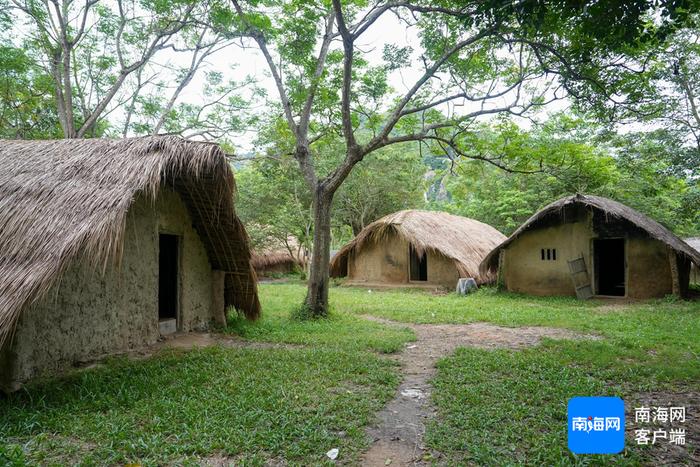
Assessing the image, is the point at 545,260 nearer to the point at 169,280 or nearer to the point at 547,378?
the point at 547,378

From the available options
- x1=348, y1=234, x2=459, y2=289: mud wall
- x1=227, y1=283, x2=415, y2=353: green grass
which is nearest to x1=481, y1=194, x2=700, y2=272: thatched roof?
x1=348, y1=234, x2=459, y2=289: mud wall

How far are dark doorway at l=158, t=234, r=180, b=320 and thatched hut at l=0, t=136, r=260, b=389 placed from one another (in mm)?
66

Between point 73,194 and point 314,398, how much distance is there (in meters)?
3.49

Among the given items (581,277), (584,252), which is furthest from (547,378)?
(584,252)

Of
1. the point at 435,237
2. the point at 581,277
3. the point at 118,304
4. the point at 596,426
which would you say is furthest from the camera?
the point at 435,237

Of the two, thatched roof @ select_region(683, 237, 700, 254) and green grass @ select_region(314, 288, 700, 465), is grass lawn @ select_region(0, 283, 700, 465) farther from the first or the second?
thatched roof @ select_region(683, 237, 700, 254)

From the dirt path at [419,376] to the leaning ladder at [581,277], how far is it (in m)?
5.19

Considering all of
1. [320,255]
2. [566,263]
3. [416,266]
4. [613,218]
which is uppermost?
[613,218]

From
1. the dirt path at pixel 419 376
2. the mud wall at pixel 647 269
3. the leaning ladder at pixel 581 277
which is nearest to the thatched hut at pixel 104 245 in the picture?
the dirt path at pixel 419 376

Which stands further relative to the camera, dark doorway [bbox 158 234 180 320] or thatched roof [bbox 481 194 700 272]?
thatched roof [bbox 481 194 700 272]

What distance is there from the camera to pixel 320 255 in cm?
915

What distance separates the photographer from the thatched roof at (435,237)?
1570cm

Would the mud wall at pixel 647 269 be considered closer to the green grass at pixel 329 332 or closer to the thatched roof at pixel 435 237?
the thatched roof at pixel 435 237

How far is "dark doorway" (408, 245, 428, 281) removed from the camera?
17.4 m
